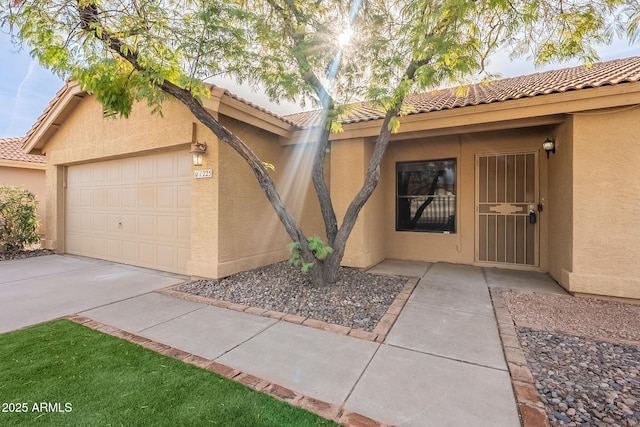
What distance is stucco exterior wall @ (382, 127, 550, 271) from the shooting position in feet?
21.0

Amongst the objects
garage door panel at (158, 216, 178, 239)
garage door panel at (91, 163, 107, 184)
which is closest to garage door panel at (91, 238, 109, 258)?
garage door panel at (91, 163, 107, 184)

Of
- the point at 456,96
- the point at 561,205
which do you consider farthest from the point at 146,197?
the point at 561,205

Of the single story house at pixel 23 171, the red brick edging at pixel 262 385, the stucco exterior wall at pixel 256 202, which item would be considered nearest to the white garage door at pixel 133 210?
the stucco exterior wall at pixel 256 202

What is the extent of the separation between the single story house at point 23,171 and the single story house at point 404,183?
4827mm

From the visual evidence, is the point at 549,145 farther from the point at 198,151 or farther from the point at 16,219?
the point at 16,219

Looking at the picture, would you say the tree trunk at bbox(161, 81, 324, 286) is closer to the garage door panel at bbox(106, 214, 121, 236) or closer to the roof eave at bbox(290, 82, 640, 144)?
the roof eave at bbox(290, 82, 640, 144)

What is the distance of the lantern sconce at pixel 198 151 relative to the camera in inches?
221

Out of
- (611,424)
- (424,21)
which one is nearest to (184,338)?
(611,424)

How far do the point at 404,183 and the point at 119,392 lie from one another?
7.02m

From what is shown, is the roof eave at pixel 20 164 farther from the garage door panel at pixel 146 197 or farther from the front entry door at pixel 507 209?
the front entry door at pixel 507 209

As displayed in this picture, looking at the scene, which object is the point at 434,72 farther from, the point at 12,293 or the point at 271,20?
the point at 12,293

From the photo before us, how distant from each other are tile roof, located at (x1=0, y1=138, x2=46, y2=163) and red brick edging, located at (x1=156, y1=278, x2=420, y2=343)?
12.1 meters

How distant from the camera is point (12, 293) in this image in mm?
5062

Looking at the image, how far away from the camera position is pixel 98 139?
780cm
